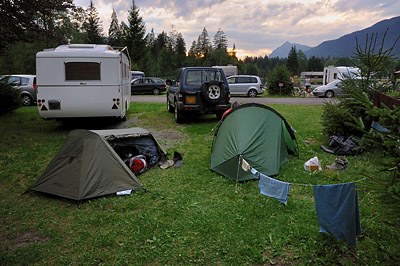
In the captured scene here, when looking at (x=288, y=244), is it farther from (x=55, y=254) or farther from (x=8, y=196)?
(x=8, y=196)

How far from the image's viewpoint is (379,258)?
8.75 feet

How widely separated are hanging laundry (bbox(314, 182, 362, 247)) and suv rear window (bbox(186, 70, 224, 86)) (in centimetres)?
725

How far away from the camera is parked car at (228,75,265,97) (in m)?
21.0

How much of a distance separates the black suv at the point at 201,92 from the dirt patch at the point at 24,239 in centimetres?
667

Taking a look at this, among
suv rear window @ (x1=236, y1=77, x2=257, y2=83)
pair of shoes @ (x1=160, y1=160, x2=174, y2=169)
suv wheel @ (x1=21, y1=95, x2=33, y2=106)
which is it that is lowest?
pair of shoes @ (x1=160, y1=160, x2=174, y2=169)

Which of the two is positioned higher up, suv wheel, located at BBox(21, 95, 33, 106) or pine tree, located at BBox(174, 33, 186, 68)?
pine tree, located at BBox(174, 33, 186, 68)

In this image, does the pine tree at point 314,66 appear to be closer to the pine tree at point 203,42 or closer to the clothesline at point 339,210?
the pine tree at point 203,42

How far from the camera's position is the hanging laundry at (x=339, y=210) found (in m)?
3.05

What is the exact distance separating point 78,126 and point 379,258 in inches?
382

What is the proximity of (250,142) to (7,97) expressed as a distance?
1108 centimetres

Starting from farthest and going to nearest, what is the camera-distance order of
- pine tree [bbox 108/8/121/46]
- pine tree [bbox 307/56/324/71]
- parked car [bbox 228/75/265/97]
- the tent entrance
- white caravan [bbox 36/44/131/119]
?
pine tree [bbox 307/56/324/71]
pine tree [bbox 108/8/121/46]
parked car [bbox 228/75/265/97]
white caravan [bbox 36/44/131/119]
the tent entrance

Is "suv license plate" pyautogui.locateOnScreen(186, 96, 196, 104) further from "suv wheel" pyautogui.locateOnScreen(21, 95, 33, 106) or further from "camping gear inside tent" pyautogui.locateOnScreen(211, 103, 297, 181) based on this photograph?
"suv wheel" pyautogui.locateOnScreen(21, 95, 33, 106)

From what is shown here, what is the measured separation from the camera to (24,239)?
344 cm

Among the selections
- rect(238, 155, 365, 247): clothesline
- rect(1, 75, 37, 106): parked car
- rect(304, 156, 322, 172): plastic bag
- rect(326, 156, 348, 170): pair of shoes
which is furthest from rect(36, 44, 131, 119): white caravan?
rect(1, 75, 37, 106): parked car
